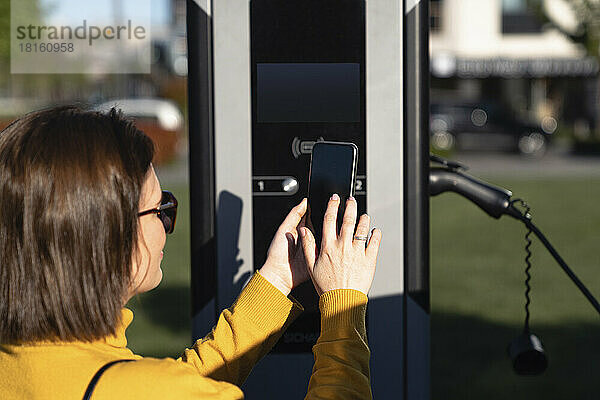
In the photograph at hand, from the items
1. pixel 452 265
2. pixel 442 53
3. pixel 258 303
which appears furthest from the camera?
pixel 442 53

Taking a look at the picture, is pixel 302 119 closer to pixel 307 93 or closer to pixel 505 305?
pixel 307 93

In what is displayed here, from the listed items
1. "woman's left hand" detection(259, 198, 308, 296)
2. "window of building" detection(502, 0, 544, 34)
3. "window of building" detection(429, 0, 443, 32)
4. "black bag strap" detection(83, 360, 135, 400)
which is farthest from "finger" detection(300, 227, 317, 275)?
"window of building" detection(502, 0, 544, 34)

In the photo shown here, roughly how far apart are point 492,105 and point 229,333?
20579mm

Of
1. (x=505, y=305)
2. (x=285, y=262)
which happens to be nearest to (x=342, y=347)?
(x=285, y=262)

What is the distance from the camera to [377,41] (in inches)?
88.7

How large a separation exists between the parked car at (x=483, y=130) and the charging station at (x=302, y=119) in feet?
61.3

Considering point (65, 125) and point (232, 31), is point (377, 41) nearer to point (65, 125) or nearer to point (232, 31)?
point (232, 31)

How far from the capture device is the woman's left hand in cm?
184

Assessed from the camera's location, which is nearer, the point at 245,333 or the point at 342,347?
the point at 342,347

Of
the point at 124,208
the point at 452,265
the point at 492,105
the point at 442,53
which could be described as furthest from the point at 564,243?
the point at 442,53

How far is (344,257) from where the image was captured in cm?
165

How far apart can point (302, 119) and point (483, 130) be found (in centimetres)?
1956

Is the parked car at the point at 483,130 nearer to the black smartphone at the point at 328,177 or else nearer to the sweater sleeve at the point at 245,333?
the black smartphone at the point at 328,177

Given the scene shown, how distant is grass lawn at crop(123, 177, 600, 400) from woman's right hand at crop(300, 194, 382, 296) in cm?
288
